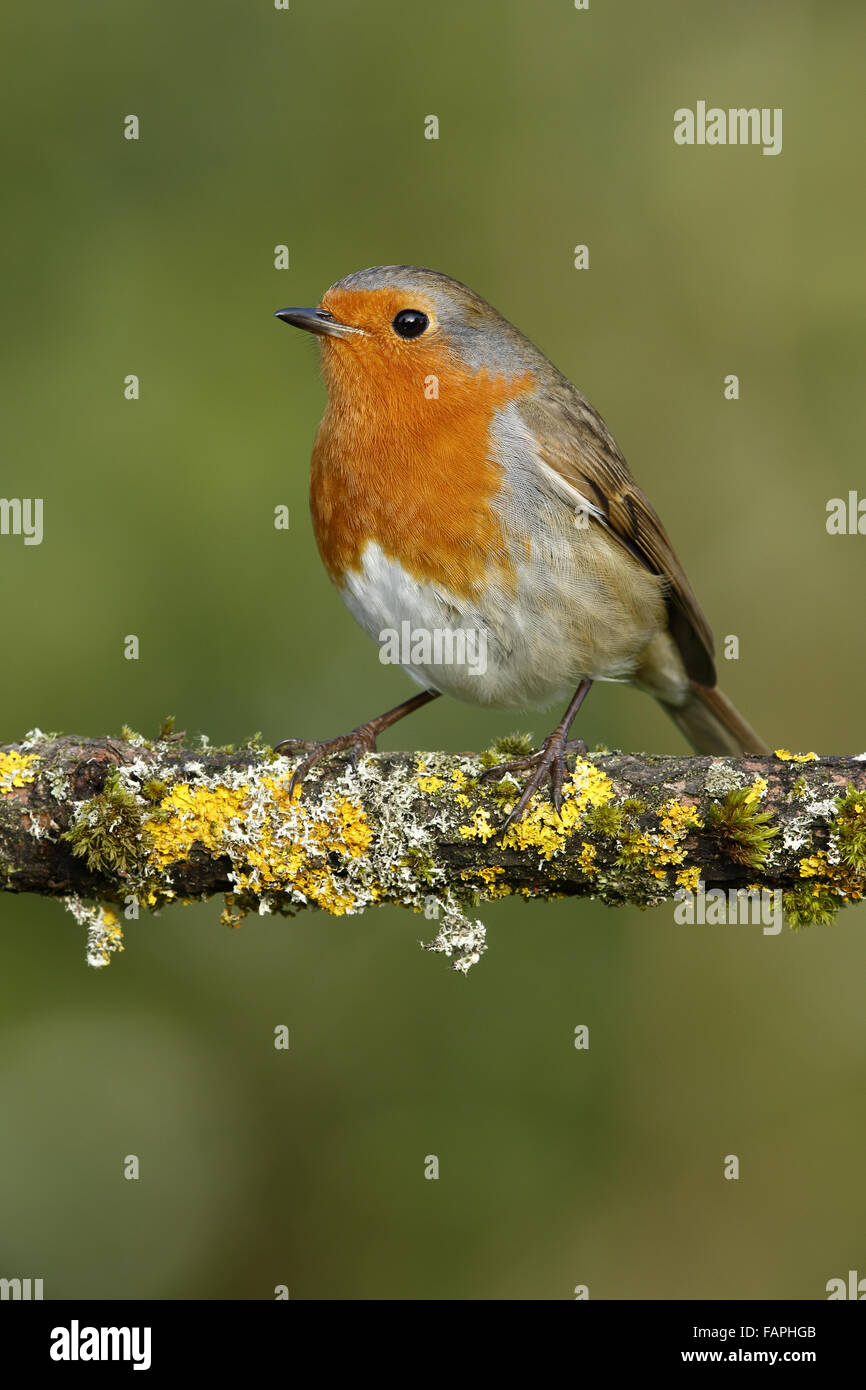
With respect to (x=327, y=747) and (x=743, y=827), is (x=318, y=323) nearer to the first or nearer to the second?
(x=327, y=747)

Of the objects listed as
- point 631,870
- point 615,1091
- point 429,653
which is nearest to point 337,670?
point 429,653

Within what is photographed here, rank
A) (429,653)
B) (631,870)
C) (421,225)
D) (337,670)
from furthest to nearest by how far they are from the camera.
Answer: (421,225)
(337,670)
(429,653)
(631,870)

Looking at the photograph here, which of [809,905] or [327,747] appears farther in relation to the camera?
[327,747]

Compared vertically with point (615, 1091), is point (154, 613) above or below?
above

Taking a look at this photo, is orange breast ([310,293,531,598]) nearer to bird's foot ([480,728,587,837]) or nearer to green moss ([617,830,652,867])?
bird's foot ([480,728,587,837])

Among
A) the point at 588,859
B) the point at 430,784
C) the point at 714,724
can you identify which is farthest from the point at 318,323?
the point at 714,724

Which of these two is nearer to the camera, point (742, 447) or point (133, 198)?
point (133, 198)

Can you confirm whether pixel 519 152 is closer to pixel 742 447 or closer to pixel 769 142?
pixel 769 142
